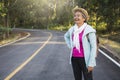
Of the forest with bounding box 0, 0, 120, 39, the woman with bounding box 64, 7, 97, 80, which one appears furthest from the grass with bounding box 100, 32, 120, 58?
the forest with bounding box 0, 0, 120, 39

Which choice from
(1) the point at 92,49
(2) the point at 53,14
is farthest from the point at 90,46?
(2) the point at 53,14

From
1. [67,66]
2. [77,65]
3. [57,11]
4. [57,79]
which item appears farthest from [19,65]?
[57,11]

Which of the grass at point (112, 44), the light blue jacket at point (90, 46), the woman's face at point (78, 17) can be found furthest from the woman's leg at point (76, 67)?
the grass at point (112, 44)

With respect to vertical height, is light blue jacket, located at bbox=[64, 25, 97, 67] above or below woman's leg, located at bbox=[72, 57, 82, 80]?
above

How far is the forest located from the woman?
34.5 m

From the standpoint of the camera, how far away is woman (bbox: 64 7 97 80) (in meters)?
6.11

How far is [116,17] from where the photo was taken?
139 ft

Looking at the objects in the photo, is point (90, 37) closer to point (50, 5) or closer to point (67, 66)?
point (67, 66)

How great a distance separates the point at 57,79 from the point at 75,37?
170 inches

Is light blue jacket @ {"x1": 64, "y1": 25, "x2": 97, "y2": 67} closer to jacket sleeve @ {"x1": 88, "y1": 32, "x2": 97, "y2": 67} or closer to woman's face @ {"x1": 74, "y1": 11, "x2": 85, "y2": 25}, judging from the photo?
jacket sleeve @ {"x1": 88, "y1": 32, "x2": 97, "y2": 67}

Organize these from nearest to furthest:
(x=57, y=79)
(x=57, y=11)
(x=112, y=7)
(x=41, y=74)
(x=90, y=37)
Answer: (x=90, y=37) → (x=57, y=79) → (x=41, y=74) → (x=112, y=7) → (x=57, y=11)

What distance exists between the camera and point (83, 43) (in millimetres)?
6164

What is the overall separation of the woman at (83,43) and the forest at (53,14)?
113ft

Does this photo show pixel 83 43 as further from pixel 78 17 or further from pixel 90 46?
pixel 78 17
